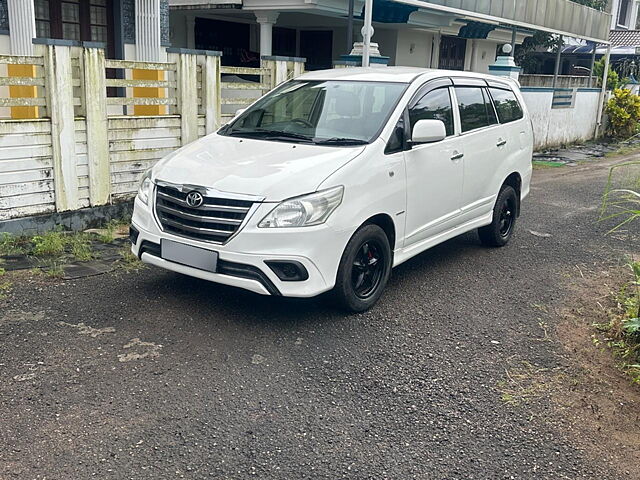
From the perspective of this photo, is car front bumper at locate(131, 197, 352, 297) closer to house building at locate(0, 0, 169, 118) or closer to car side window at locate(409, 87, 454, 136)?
A: car side window at locate(409, 87, 454, 136)

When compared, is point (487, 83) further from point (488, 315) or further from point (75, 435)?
point (75, 435)

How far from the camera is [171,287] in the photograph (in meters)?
5.60

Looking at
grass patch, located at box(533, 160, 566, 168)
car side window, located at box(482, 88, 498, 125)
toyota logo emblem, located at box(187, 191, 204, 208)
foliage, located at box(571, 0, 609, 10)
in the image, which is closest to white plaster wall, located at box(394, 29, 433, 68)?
grass patch, located at box(533, 160, 566, 168)

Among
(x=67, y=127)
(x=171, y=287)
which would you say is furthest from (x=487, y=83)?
(x=67, y=127)

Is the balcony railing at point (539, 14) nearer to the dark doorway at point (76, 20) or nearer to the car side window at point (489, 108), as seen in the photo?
the dark doorway at point (76, 20)

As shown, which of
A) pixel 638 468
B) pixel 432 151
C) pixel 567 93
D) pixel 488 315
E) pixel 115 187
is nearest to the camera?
pixel 638 468

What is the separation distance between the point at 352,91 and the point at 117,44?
6797 mm

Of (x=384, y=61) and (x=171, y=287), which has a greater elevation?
(x=384, y=61)

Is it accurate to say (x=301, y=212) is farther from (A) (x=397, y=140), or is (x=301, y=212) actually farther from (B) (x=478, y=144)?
(B) (x=478, y=144)

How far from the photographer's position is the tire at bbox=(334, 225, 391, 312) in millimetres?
4875

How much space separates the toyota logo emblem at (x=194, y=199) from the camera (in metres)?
4.70

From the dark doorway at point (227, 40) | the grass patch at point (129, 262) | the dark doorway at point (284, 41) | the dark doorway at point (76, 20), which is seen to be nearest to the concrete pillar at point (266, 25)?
the dark doorway at point (227, 40)

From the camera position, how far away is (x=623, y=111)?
19.8 metres

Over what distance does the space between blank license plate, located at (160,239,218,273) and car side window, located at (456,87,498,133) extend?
287 centimetres
